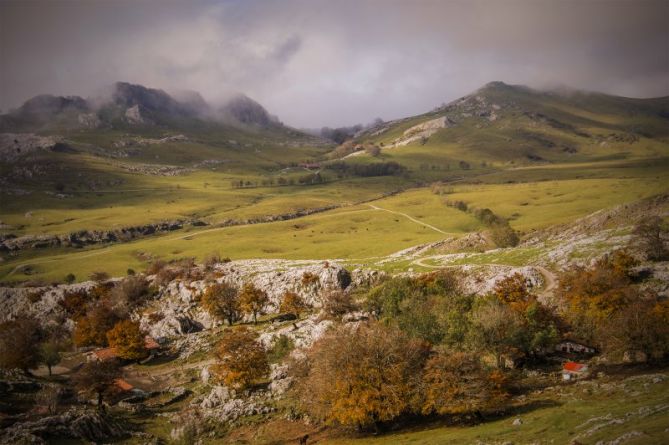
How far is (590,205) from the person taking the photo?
185 m

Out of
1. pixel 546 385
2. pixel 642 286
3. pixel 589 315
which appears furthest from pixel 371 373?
pixel 642 286

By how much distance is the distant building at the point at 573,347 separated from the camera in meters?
61.0

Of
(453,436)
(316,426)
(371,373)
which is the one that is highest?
(371,373)

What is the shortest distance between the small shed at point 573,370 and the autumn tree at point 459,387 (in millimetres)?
9915

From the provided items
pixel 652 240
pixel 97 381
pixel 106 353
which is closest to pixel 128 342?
pixel 106 353

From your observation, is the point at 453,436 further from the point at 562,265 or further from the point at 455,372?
the point at 562,265

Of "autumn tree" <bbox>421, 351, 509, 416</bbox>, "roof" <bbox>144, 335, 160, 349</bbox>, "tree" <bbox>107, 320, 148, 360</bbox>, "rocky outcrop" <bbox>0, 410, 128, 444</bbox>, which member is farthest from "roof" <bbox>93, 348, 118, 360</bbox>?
"autumn tree" <bbox>421, 351, 509, 416</bbox>

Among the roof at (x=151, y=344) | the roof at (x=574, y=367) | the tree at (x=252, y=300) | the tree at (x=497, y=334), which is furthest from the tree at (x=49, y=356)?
the roof at (x=574, y=367)

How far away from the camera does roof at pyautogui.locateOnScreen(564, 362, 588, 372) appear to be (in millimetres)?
53375

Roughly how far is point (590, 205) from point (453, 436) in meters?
179

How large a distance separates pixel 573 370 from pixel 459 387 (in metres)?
19.0

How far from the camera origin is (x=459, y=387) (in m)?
44.7

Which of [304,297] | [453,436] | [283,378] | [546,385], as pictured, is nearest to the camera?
[453,436]

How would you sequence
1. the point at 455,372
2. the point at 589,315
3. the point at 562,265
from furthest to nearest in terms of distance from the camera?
the point at 562,265, the point at 589,315, the point at 455,372
